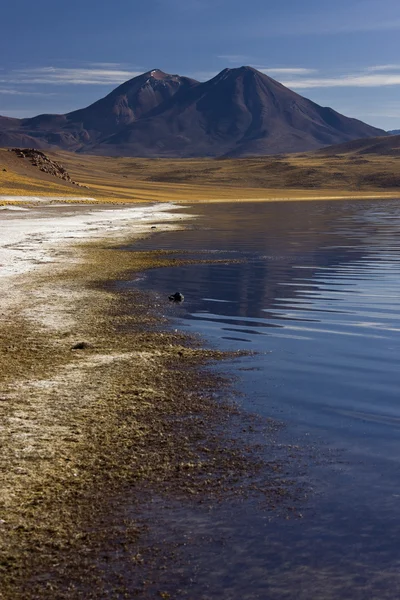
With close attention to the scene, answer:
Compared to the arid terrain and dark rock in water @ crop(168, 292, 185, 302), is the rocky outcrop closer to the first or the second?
the arid terrain

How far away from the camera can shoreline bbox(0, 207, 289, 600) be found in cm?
630

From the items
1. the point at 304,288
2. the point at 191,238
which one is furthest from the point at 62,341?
the point at 191,238

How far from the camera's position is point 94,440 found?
28.7 feet

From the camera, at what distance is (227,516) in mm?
6961

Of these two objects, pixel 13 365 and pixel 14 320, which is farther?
pixel 14 320

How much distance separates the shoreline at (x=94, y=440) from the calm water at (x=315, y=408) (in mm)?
645

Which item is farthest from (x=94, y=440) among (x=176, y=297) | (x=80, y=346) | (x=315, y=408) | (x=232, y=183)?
(x=232, y=183)

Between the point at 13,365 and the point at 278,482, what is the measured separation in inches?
225

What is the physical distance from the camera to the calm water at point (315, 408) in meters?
6.04

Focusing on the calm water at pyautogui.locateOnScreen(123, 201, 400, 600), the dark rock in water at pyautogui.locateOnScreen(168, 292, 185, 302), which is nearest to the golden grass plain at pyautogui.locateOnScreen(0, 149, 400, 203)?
the calm water at pyautogui.locateOnScreen(123, 201, 400, 600)

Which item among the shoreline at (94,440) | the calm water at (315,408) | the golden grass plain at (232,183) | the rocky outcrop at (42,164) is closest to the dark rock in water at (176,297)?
the calm water at (315,408)

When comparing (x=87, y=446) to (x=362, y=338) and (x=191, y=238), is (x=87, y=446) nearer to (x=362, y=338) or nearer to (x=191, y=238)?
(x=362, y=338)

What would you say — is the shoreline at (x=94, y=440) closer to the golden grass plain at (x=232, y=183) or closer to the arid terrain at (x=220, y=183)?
the arid terrain at (x=220, y=183)

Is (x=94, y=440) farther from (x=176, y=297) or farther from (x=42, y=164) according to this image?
(x=42, y=164)
